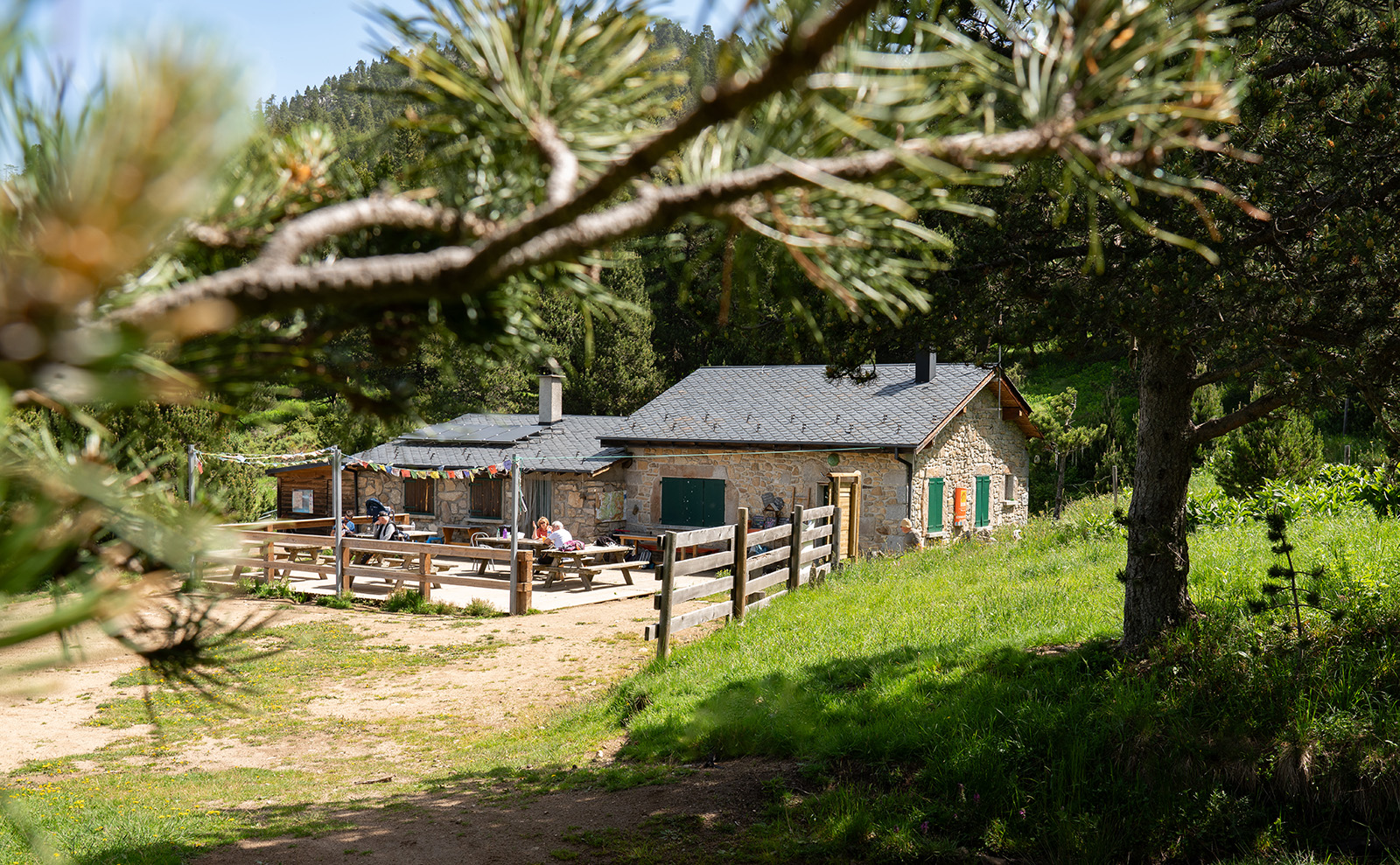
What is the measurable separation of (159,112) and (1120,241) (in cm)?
612

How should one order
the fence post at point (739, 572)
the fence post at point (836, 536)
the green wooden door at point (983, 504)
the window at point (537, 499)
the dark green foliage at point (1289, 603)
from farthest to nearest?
the green wooden door at point (983, 504) < the window at point (537, 499) < the fence post at point (836, 536) < the fence post at point (739, 572) < the dark green foliage at point (1289, 603)

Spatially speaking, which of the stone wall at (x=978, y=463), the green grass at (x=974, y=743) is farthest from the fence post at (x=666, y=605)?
the stone wall at (x=978, y=463)

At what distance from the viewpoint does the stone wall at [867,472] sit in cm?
1875

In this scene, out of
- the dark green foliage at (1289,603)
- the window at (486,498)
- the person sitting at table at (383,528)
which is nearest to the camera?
the dark green foliage at (1289,603)

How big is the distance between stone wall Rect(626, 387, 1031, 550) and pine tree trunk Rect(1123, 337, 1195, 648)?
1132 centimetres

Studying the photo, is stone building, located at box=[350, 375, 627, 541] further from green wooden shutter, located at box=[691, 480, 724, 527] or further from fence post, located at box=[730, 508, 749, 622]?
fence post, located at box=[730, 508, 749, 622]

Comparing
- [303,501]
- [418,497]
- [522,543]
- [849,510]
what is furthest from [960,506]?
[303,501]

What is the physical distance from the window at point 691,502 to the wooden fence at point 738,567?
20.1 ft

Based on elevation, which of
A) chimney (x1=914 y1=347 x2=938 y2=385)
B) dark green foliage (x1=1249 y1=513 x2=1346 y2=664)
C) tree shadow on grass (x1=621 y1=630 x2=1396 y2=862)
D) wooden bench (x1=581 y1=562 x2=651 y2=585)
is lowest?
wooden bench (x1=581 y1=562 x2=651 y2=585)

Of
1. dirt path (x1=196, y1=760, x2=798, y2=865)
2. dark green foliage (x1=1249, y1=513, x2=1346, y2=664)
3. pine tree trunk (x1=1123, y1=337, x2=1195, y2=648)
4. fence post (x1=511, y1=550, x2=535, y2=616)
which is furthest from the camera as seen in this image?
fence post (x1=511, y1=550, x2=535, y2=616)

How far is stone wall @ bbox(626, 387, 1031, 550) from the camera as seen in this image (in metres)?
18.8

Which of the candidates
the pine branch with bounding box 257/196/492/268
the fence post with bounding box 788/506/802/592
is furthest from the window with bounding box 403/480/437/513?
the pine branch with bounding box 257/196/492/268

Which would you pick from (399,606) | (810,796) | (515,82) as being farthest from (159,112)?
(399,606)

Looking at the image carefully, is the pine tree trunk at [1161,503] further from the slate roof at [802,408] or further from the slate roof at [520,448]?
the slate roof at [520,448]
